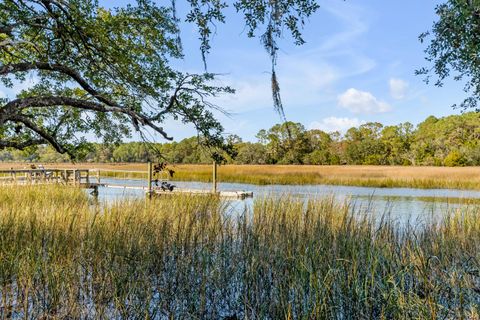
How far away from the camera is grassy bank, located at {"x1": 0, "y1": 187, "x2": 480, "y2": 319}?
11.7 ft

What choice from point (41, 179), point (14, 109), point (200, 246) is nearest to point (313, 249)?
point (200, 246)

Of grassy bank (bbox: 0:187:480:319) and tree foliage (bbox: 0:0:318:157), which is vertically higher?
tree foliage (bbox: 0:0:318:157)

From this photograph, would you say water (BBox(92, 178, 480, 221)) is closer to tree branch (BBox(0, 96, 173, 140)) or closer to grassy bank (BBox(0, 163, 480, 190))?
grassy bank (BBox(0, 163, 480, 190))

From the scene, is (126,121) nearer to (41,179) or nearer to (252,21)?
(252,21)

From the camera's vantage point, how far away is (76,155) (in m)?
6.68

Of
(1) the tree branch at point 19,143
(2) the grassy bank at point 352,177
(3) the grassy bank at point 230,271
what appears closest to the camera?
(3) the grassy bank at point 230,271

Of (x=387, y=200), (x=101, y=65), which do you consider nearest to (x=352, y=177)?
(x=387, y=200)

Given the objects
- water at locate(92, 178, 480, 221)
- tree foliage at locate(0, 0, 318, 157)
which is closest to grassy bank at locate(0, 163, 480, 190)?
water at locate(92, 178, 480, 221)

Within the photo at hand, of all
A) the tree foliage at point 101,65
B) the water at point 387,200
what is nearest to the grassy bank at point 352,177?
the water at point 387,200

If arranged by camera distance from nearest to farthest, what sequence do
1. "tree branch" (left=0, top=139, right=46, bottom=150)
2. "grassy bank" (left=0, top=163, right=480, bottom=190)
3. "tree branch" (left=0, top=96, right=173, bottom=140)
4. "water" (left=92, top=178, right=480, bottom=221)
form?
"tree branch" (left=0, top=96, right=173, bottom=140), "tree branch" (left=0, top=139, right=46, bottom=150), "water" (left=92, top=178, right=480, bottom=221), "grassy bank" (left=0, top=163, right=480, bottom=190)

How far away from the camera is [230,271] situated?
4.67 metres

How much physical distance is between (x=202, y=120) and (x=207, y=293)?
1.93 metres

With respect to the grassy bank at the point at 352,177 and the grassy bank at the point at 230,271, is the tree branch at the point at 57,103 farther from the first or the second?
the grassy bank at the point at 352,177

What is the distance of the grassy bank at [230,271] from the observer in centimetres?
356
